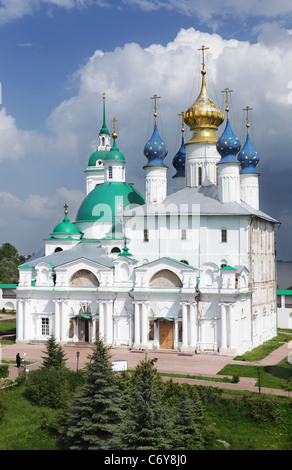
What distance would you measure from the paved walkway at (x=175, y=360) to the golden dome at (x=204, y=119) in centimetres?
1458

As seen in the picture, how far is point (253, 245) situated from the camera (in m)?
35.5

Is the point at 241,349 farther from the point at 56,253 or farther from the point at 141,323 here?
the point at 56,253

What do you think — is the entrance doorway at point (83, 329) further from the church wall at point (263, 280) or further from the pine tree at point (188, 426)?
the pine tree at point (188, 426)

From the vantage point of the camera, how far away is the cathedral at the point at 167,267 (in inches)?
1271

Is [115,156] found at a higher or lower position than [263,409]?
higher

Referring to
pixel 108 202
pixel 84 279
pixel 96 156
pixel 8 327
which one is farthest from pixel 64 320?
pixel 96 156

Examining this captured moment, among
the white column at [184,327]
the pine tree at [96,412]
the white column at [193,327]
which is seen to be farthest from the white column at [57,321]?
the pine tree at [96,412]

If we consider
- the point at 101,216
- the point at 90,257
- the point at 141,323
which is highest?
the point at 101,216

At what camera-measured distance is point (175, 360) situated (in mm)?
29906

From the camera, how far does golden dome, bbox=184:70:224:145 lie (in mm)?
38750

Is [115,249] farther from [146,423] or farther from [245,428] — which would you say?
[146,423]

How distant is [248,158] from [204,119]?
536 cm

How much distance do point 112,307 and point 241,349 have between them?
7723 mm
